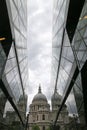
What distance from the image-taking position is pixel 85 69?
344 inches

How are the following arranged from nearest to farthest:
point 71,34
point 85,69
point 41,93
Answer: point 85,69, point 71,34, point 41,93

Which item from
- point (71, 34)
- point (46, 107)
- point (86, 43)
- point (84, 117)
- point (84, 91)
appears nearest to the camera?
point (86, 43)

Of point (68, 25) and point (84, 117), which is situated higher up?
point (68, 25)

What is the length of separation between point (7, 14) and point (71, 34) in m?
3.67

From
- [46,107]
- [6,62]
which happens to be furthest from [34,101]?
[6,62]

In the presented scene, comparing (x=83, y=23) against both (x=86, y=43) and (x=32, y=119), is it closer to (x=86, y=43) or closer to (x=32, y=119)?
(x=86, y=43)

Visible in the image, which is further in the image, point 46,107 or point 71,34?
point 46,107

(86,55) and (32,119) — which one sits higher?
(86,55)

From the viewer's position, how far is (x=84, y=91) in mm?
9523

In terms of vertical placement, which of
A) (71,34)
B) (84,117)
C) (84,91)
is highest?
(71,34)

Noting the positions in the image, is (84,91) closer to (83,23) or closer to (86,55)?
(86,55)

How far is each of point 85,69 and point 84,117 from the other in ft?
9.39

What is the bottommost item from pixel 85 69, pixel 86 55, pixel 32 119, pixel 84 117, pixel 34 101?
pixel 32 119

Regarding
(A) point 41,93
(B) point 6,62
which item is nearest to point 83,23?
(B) point 6,62
